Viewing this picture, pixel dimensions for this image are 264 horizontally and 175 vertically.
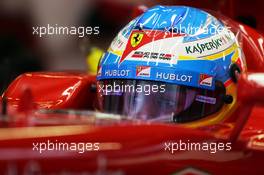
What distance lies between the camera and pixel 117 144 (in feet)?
2.31

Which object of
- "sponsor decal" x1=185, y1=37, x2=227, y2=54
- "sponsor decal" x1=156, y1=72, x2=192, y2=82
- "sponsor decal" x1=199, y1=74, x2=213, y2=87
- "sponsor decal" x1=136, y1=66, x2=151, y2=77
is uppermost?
"sponsor decal" x1=185, y1=37, x2=227, y2=54

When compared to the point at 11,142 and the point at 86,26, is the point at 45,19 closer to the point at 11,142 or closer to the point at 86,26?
the point at 86,26

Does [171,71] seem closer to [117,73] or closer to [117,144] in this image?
[117,73]

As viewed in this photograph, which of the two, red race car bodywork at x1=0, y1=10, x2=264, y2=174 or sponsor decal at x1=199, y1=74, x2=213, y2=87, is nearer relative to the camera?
red race car bodywork at x1=0, y1=10, x2=264, y2=174

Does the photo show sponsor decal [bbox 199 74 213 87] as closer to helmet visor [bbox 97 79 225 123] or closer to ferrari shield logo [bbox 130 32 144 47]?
helmet visor [bbox 97 79 225 123]

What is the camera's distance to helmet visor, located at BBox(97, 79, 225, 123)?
938mm

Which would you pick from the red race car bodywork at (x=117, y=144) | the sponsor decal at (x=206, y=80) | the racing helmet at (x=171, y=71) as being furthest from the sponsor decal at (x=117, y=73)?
the red race car bodywork at (x=117, y=144)

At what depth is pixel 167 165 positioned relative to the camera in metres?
Answer: 0.74

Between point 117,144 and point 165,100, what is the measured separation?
0.86 feet

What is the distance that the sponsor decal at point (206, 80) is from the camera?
3.20 feet

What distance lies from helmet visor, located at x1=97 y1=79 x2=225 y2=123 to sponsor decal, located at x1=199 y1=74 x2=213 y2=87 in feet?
0.03

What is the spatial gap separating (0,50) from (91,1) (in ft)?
0.51

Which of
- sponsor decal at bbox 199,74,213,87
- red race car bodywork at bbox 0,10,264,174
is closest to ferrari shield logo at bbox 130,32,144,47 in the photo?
sponsor decal at bbox 199,74,213,87

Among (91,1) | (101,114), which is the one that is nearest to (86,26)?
(91,1)
